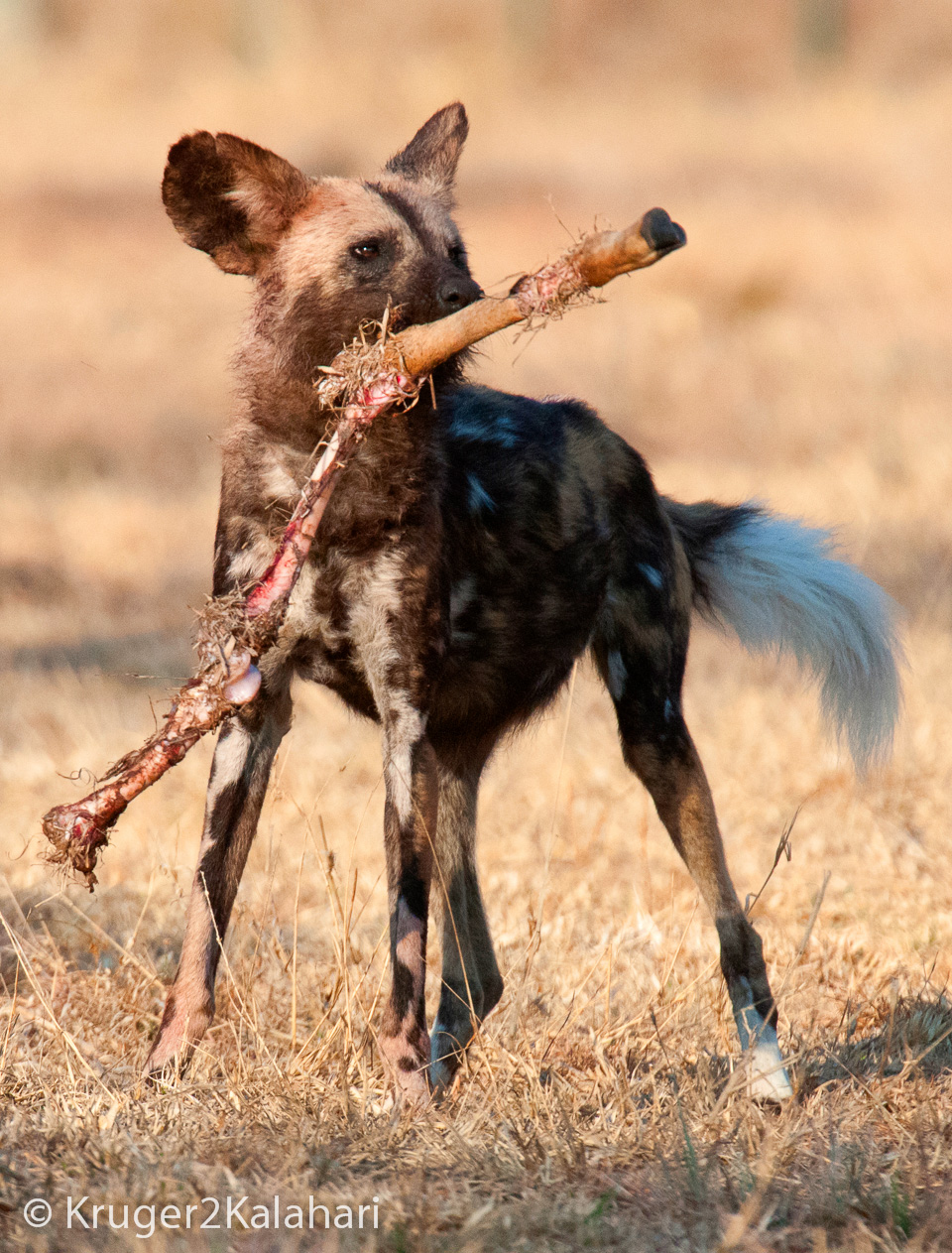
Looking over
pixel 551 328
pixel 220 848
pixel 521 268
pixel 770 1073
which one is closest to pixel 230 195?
pixel 220 848

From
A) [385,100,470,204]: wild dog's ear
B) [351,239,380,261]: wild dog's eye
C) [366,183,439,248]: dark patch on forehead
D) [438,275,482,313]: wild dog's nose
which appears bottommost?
[438,275,482,313]: wild dog's nose

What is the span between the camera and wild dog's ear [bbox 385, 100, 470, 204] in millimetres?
3277

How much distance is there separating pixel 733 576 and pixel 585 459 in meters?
0.53

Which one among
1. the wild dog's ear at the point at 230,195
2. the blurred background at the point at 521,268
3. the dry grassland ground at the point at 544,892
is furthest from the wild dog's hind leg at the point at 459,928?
the blurred background at the point at 521,268

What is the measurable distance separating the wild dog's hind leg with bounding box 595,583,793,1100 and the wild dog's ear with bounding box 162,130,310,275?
1.08 m

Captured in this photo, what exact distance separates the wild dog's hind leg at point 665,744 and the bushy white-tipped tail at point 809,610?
322 millimetres

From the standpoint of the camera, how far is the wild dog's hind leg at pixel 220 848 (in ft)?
8.93

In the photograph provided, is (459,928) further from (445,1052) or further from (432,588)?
(432,588)

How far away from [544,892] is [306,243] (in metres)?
1.48

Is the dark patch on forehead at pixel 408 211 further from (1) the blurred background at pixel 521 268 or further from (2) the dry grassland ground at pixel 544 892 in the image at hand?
(1) the blurred background at pixel 521 268

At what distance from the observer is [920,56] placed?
2280 centimetres

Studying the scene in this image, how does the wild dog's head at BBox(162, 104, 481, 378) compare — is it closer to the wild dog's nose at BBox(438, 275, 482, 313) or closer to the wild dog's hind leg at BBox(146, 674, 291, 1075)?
the wild dog's nose at BBox(438, 275, 482, 313)

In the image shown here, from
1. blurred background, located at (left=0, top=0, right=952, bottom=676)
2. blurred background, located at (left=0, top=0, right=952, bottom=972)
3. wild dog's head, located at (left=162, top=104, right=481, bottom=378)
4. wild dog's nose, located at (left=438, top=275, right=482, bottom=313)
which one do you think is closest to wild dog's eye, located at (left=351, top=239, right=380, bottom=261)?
wild dog's head, located at (left=162, top=104, right=481, bottom=378)

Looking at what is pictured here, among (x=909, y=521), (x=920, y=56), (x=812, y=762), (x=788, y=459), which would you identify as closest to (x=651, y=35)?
(x=920, y=56)
